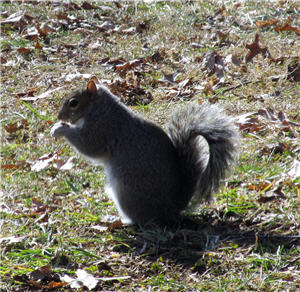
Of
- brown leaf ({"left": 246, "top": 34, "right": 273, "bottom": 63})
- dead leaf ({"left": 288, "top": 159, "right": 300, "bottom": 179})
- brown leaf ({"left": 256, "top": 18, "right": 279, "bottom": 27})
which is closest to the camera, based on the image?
dead leaf ({"left": 288, "top": 159, "right": 300, "bottom": 179})

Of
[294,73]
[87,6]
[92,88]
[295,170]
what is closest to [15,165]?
[92,88]

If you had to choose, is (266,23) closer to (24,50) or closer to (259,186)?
(24,50)

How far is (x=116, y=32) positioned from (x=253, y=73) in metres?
1.71

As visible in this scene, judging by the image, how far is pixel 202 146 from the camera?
8.41ft

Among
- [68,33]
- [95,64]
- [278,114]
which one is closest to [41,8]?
[68,33]

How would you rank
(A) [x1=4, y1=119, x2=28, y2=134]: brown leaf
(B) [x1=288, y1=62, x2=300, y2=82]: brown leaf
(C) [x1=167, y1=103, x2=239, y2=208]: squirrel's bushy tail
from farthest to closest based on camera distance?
(B) [x1=288, y1=62, x2=300, y2=82]: brown leaf
(A) [x1=4, y1=119, x2=28, y2=134]: brown leaf
(C) [x1=167, y1=103, x2=239, y2=208]: squirrel's bushy tail

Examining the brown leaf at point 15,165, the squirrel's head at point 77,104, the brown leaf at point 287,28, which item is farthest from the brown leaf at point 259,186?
the brown leaf at point 287,28

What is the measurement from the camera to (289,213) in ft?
8.01

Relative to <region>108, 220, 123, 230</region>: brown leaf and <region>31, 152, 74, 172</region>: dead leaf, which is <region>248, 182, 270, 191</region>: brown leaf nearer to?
<region>108, 220, 123, 230</region>: brown leaf

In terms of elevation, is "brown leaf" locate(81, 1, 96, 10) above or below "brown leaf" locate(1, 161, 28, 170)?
above

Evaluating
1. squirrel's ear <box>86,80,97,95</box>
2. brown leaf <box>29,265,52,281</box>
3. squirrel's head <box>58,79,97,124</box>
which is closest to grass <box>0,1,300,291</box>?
brown leaf <box>29,265,52,281</box>

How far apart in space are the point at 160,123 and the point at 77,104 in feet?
2.43

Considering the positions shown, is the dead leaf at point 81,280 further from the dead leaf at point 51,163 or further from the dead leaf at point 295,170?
the dead leaf at point 295,170

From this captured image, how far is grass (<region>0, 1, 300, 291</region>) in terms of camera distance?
2.21 meters
